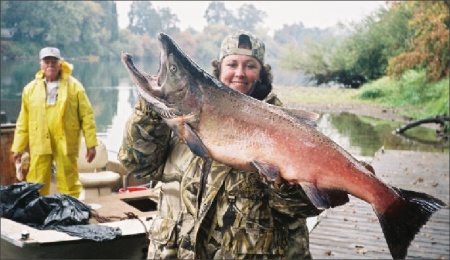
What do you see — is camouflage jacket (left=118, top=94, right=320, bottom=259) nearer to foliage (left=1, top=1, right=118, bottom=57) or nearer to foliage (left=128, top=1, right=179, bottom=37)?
foliage (left=128, top=1, right=179, bottom=37)

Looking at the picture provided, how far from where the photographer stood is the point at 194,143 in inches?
69.4

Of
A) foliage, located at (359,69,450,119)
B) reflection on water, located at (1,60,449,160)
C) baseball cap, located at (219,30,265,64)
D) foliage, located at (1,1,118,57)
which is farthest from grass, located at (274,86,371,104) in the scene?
baseball cap, located at (219,30,265,64)

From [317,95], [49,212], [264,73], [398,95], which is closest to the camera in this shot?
[264,73]

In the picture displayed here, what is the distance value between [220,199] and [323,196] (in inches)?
29.9

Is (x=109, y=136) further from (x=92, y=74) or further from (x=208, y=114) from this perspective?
(x=92, y=74)

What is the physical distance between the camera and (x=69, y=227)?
4.73 meters

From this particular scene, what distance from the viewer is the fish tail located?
1.69 metres

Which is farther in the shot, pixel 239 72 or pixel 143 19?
pixel 143 19

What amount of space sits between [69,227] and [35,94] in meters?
2.30

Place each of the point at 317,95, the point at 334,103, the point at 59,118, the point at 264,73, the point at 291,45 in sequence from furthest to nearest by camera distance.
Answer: the point at 291,45
the point at 317,95
the point at 334,103
the point at 59,118
the point at 264,73

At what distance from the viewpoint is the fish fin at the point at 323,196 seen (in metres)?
1.70

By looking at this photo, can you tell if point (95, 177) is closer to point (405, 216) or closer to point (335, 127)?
point (405, 216)

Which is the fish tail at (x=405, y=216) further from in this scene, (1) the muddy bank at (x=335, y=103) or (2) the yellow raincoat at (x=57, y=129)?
(1) the muddy bank at (x=335, y=103)

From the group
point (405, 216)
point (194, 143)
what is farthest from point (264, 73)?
point (405, 216)
